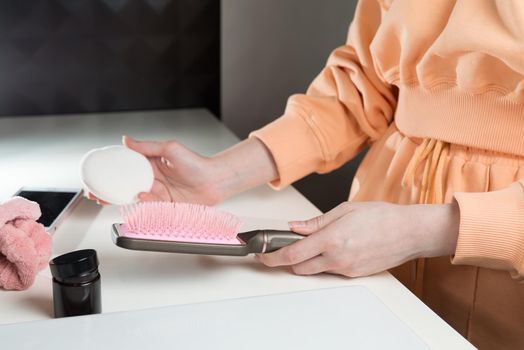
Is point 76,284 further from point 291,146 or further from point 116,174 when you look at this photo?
point 291,146

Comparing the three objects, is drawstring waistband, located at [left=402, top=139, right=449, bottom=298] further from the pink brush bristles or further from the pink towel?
the pink towel

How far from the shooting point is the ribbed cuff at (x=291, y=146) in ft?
2.87

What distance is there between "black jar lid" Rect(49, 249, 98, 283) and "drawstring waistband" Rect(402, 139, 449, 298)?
0.39 meters

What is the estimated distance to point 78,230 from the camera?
76cm

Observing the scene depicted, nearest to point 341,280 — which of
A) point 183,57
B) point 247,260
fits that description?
point 247,260

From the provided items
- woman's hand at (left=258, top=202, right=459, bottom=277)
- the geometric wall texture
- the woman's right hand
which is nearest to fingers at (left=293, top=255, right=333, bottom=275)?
woman's hand at (left=258, top=202, right=459, bottom=277)

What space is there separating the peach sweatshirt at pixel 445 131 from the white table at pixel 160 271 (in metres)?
0.07

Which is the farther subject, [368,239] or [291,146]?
[291,146]

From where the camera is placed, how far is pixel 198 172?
851 mm

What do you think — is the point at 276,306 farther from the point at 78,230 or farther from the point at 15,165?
the point at 15,165

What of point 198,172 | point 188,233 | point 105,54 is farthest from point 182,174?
point 105,54

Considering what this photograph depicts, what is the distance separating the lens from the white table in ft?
1.93

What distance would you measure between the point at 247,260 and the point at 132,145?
25cm

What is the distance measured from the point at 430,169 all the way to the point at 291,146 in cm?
19
